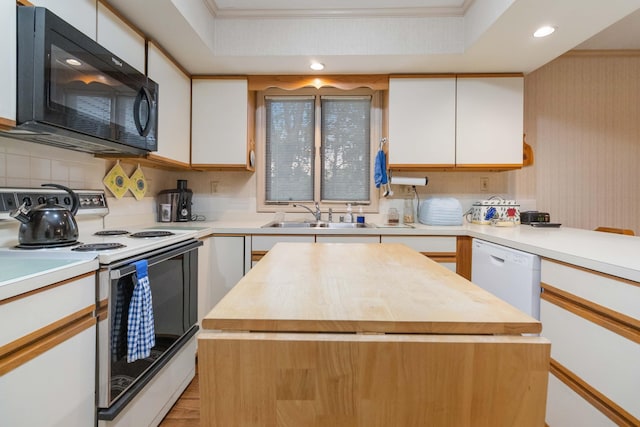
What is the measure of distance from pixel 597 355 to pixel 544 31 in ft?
5.94

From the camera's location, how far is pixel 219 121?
2.70m

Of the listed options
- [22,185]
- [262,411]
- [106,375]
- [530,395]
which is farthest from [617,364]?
[22,185]

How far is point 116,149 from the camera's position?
175cm

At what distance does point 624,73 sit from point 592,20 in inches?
59.8

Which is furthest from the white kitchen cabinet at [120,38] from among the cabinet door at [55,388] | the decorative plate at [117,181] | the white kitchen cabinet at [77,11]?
the cabinet door at [55,388]

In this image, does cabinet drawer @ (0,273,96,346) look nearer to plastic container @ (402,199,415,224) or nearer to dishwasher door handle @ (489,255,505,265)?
dishwasher door handle @ (489,255,505,265)

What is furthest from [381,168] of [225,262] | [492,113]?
[225,262]

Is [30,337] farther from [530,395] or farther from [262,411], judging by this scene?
[530,395]

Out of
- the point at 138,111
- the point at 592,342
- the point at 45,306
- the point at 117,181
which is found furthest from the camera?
the point at 117,181

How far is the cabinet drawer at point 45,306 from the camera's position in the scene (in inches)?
33.8

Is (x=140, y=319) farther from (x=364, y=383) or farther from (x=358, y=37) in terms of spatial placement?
(x=358, y=37)

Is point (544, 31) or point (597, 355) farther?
point (544, 31)

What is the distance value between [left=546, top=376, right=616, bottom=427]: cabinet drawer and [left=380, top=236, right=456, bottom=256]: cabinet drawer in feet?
3.50

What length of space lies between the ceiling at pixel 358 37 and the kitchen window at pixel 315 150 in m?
0.53
